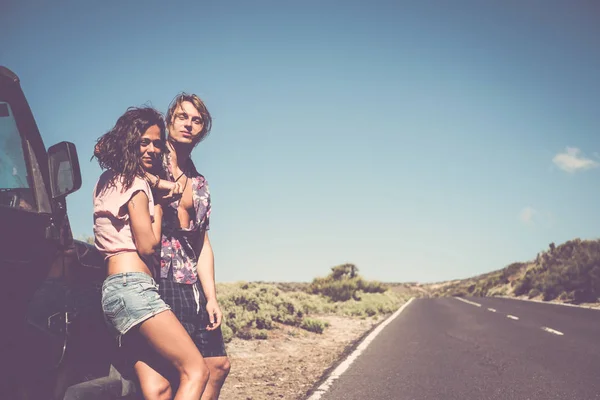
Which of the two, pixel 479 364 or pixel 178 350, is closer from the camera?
pixel 178 350

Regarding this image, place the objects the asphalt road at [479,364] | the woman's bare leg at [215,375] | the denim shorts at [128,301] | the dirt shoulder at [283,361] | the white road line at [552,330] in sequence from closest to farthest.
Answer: the denim shorts at [128,301], the woman's bare leg at [215,375], the asphalt road at [479,364], the dirt shoulder at [283,361], the white road line at [552,330]

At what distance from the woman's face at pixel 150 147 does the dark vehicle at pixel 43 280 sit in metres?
0.37

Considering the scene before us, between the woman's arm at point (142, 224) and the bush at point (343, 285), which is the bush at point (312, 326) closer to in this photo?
the woman's arm at point (142, 224)

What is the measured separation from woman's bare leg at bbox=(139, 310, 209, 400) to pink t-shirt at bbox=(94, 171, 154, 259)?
41 cm

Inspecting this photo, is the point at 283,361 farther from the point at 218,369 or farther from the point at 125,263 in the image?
the point at 125,263

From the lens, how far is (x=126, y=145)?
2.43 meters

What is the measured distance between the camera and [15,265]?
1.98m

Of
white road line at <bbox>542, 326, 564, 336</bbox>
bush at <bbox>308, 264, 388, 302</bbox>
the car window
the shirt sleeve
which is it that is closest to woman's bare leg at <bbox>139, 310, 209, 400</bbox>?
the shirt sleeve

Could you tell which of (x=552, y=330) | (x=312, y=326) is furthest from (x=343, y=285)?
(x=552, y=330)

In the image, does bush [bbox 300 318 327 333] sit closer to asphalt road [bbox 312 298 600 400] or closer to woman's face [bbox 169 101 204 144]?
asphalt road [bbox 312 298 600 400]

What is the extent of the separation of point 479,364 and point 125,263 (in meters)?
6.36

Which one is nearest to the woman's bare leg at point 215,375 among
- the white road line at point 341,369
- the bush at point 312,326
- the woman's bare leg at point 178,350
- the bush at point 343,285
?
the woman's bare leg at point 178,350

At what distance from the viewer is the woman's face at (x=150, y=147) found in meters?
2.52

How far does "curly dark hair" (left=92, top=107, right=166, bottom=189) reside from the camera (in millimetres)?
2385
